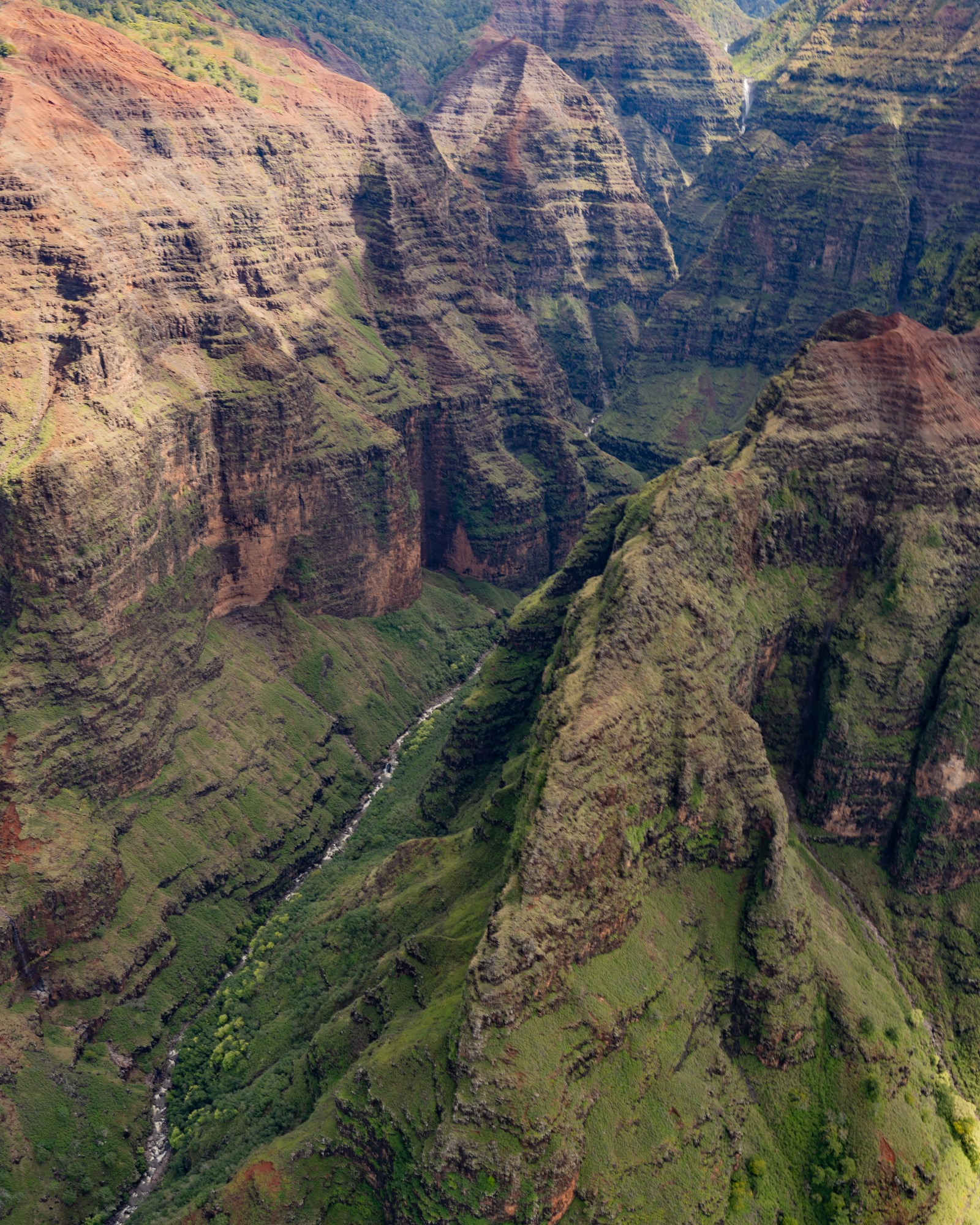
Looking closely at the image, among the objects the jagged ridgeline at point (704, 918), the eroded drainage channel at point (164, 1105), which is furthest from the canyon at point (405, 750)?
the eroded drainage channel at point (164, 1105)

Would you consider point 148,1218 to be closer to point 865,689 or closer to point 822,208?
point 865,689

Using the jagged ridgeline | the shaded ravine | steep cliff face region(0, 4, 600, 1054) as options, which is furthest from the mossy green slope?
the shaded ravine

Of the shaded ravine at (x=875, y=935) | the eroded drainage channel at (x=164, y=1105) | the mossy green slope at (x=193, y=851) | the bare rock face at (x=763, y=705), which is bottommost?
the eroded drainage channel at (x=164, y=1105)

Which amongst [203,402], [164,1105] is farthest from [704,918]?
[203,402]

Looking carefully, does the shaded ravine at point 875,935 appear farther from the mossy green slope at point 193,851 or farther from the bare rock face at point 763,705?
the mossy green slope at point 193,851

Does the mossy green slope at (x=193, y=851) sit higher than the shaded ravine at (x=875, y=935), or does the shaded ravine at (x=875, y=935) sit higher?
the shaded ravine at (x=875, y=935)

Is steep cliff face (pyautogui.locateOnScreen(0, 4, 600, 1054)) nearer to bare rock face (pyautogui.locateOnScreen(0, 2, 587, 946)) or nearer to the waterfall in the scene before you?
bare rock face (pyautogui.locateOnScreen(0, 2, 587, 946))

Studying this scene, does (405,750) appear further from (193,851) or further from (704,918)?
(704,918)
